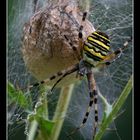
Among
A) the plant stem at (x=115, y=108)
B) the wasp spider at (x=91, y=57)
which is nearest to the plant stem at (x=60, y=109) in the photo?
the wasp spider at (x=91, y=57)

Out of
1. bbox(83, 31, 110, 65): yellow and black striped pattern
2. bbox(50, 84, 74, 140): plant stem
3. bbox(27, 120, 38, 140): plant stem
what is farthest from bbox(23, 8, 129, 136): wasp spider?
bbox(27, 120, 38, 140): plant stem

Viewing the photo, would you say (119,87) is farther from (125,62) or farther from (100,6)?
(100,6)

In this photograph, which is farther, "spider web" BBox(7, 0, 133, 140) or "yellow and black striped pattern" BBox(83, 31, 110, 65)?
"spider web" BBox(7, 0, 133, 140)

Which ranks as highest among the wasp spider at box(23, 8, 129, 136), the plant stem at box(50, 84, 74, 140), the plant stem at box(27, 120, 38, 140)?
the wasp spider at box(23, 8, 129, 136)

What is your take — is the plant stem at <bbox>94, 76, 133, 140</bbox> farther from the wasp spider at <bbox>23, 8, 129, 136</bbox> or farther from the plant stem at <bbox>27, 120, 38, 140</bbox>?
the plant stem at <bbox>27, 120, 38, 140</bbox>

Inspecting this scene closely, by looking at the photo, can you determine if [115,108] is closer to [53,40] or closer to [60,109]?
[60,109]

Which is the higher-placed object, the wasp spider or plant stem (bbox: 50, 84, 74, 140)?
the wasp spider
